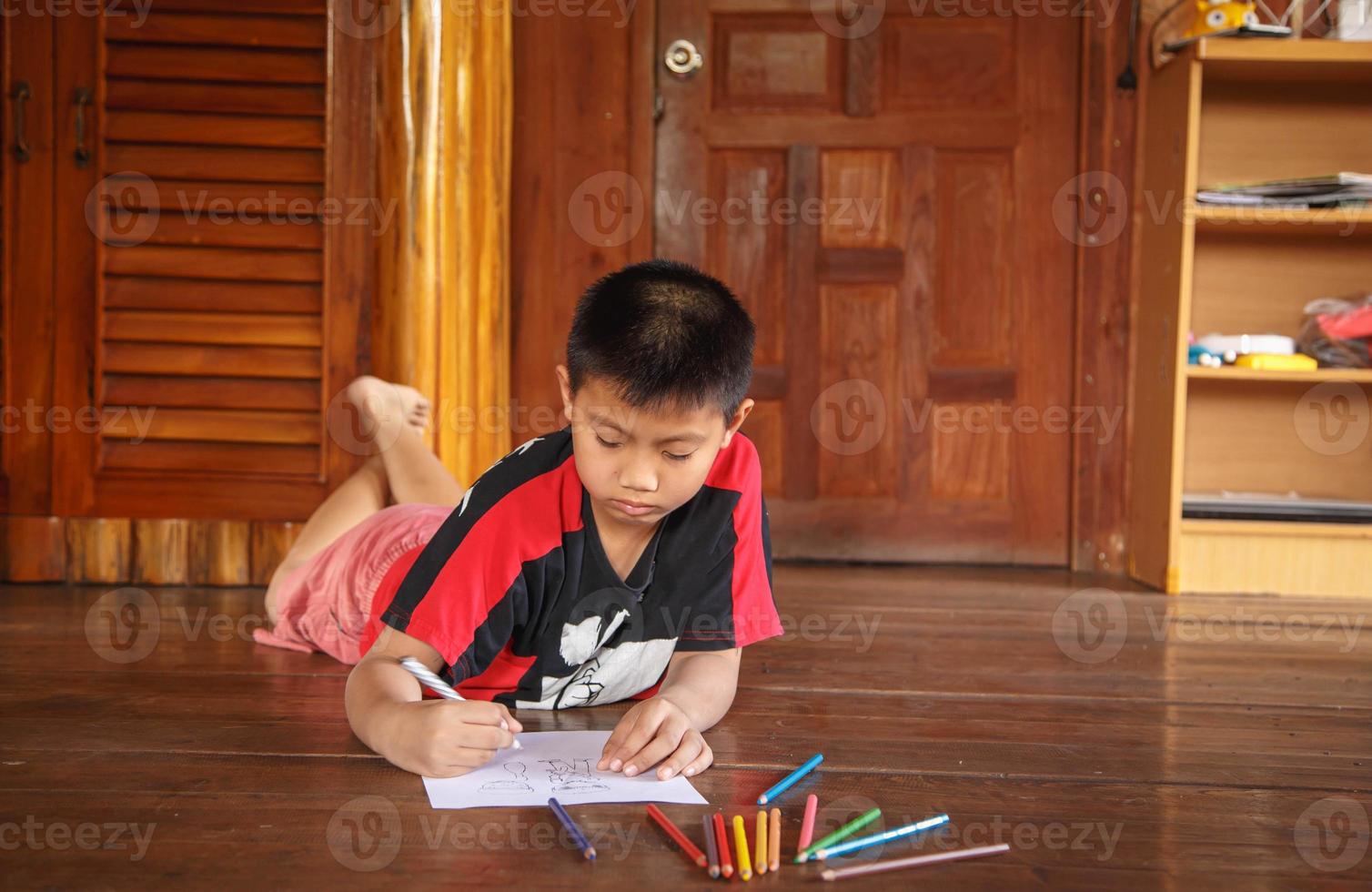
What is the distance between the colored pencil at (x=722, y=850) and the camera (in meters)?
0.82

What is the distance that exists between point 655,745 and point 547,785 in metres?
0.10

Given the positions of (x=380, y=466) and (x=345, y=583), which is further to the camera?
(x=380, y=466)

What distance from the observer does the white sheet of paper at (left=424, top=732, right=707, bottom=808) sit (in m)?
0.96

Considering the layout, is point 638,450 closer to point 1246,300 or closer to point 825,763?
point 825,763

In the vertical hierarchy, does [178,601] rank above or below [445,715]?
below

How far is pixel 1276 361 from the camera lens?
238cm

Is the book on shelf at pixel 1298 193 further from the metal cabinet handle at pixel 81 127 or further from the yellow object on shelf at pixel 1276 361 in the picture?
the metal cabinet handle at pixel 81 127

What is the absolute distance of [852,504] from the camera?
2.71m

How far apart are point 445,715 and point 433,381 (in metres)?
1.36

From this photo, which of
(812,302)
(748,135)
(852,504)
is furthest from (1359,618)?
(748,135)

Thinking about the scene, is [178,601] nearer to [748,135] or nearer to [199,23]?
[199,23]

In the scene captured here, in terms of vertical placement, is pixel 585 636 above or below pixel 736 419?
below

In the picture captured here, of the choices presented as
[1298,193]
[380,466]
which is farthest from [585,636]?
[1298,193]

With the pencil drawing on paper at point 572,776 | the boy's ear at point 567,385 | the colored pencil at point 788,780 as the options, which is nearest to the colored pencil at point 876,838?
the colored pencil at point 788,780
